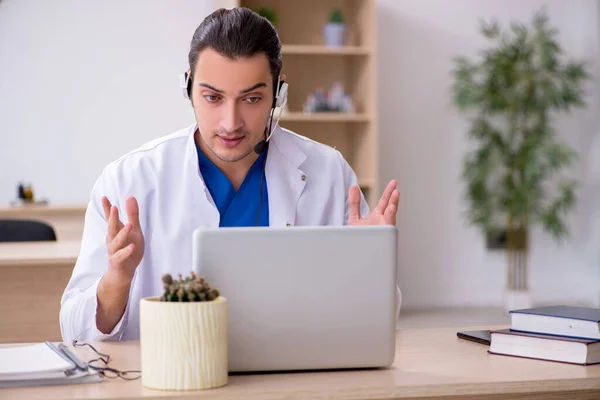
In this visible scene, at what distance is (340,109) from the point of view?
5.36 meters

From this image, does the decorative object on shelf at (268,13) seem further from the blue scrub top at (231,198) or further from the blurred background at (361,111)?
the blue scrub top at (231,198)

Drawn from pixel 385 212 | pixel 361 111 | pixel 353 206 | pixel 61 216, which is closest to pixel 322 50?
pixel 361 111

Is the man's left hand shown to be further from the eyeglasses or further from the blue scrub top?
the eyeglasses

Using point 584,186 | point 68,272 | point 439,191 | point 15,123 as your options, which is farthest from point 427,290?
point 68,272

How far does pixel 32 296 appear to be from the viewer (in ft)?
10.0

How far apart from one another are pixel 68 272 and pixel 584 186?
419cm

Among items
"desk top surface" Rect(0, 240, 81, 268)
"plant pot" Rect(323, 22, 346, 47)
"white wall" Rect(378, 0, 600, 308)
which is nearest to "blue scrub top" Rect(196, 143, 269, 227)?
"desk top surface" Rect(0, 240, 81, 268)

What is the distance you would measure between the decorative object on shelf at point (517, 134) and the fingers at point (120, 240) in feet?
14.0

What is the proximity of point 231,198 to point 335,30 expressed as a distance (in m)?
3.53

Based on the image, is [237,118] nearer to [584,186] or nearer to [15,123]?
[15,123]

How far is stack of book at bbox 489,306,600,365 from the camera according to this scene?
1.47 metres

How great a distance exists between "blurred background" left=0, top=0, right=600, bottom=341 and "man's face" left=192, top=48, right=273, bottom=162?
3.24 meters

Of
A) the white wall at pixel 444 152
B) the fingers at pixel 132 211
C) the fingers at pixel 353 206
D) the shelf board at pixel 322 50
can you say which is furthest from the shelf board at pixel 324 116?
the fingers at pixel 132 211

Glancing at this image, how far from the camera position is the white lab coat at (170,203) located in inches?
71.3
